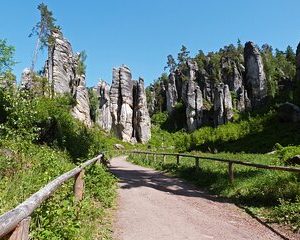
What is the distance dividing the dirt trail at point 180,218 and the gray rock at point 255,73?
2545 inches

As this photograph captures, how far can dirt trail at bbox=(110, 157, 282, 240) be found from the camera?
720 cm

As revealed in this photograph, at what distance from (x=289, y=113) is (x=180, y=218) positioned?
33561mm

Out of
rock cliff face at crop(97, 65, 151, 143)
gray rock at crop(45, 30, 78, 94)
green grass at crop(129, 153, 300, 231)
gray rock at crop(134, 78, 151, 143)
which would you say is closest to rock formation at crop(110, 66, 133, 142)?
rock cliff face at crop(97, 65, 151, 143)

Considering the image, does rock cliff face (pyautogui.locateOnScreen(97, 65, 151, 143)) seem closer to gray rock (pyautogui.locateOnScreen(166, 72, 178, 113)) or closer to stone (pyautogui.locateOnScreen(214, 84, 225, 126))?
stone (pyautogui.locateOnScreen(214, 84, 225, 126))

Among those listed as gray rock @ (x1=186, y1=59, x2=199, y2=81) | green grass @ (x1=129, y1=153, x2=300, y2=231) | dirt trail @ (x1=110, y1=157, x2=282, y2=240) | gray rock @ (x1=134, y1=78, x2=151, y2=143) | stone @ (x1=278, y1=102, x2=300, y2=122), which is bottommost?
dirt trail @ (x1=110, y1=157, x2=282, y2=240)

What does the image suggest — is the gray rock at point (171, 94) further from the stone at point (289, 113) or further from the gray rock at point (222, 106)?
the stone at point (289, 113)

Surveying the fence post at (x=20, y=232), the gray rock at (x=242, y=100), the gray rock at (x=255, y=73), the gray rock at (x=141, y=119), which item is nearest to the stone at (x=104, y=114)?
the gray rock at (x=141, y=119)

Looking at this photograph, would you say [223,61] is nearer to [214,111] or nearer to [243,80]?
[243,80]

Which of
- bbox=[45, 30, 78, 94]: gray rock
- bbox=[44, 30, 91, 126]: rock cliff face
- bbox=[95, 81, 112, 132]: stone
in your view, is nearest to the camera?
bbox=[44, 30, 91, 126]: rock cliff face

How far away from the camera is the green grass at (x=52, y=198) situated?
480 cm

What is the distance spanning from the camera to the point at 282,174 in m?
11.4

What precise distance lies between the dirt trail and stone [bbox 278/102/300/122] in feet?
93.8

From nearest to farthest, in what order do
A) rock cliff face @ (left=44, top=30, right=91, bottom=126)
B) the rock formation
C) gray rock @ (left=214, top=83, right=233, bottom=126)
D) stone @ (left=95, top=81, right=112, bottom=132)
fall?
1. rock cliff face @ (left=44, top=30, right=91, bottom=126)
2. the rock formation
3. stone @ (left=95, top=81, right=112, bottom=132)
4. gray rock @ (left=214, top=83, right=233, bottom=126)

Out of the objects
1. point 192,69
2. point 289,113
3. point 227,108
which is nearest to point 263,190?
point 289,113
